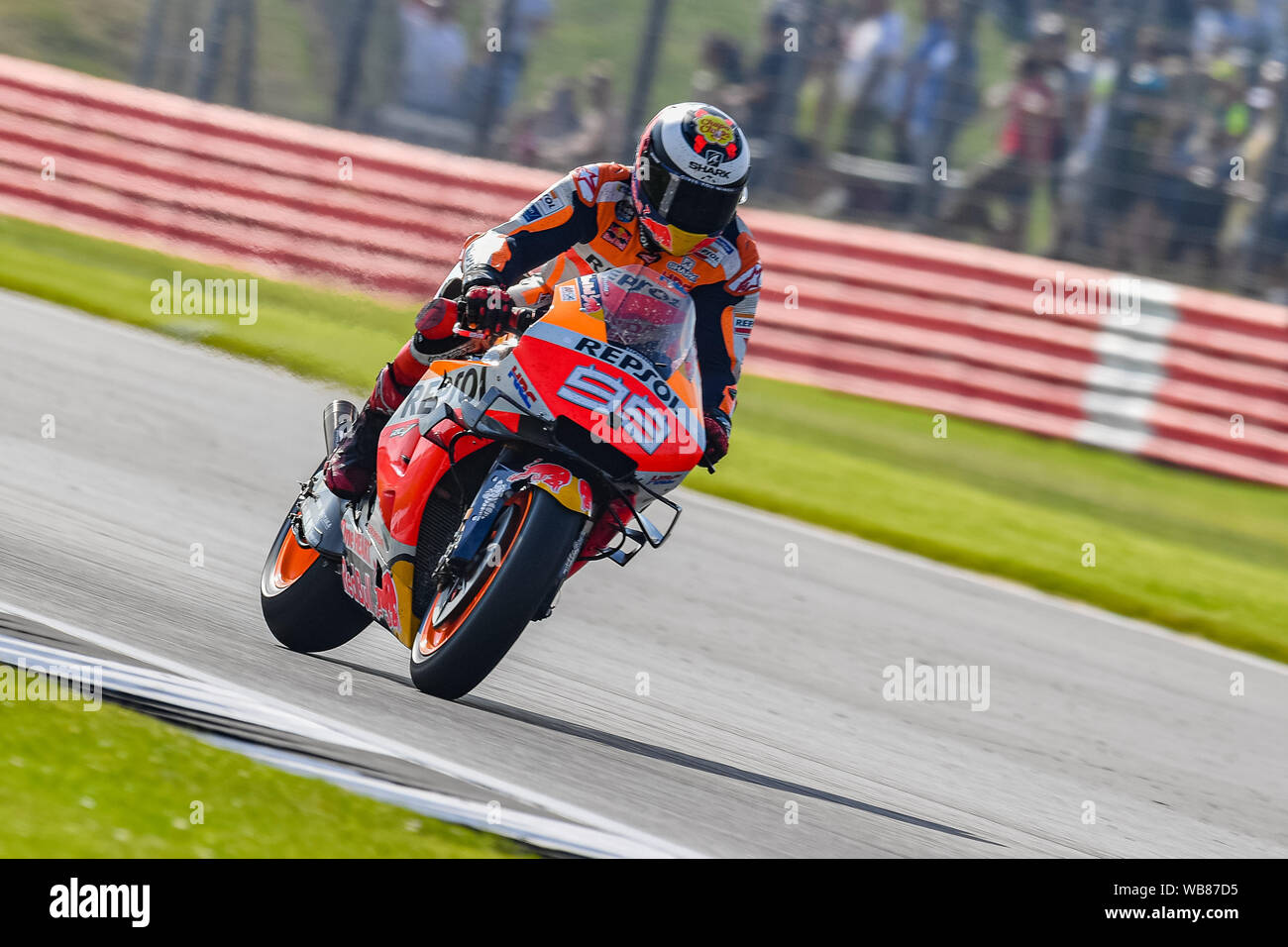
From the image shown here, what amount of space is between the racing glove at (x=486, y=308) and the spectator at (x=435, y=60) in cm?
883

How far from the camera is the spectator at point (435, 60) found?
527 inches

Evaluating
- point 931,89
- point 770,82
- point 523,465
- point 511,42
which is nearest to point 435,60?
point 511,42

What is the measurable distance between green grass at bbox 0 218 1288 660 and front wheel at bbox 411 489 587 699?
17.6 ft

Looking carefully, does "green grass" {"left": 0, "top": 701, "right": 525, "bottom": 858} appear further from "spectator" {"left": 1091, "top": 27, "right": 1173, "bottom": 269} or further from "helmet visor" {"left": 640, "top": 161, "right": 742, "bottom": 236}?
"spectator" {"left": 1091, "top": 27, "right": 1173, "bottom": 269}

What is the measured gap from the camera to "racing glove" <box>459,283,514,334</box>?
4785mm

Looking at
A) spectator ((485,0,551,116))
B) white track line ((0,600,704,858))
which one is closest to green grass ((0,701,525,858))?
white track line ((0,600,704,858))

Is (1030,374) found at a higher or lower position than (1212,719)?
higher

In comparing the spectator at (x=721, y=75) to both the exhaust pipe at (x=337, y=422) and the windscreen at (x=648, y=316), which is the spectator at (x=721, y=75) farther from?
the windscreen at (x=648, y=316)

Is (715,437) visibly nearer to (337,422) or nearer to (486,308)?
(486,308)
